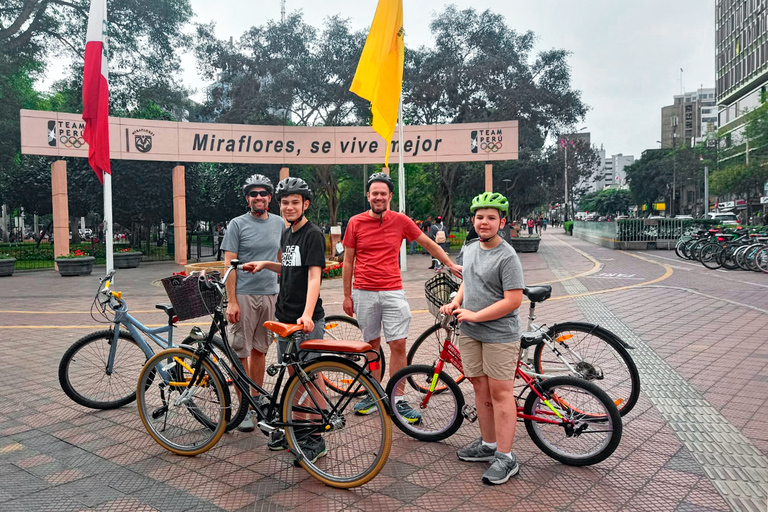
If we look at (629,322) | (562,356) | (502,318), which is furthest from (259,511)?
(629,322)

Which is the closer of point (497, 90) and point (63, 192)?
point (63, 192)

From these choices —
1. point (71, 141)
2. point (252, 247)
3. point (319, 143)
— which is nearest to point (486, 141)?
point (319, 143)

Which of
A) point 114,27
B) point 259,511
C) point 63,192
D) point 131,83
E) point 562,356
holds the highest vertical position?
point 114,27

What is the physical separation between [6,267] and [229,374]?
18.6 metres

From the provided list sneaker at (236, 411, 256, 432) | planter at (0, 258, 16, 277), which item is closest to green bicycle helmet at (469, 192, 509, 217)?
sneaker at (236, 411, 256, 432)

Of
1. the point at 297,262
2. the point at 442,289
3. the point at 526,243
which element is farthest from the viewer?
the point at 526,243

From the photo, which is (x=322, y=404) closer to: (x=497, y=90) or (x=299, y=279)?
(x=299, y=279)

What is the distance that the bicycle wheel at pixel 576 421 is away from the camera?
3578 mm

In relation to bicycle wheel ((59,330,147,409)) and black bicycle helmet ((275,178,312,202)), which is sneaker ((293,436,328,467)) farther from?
bicycle wheel ((59,330,147,409))

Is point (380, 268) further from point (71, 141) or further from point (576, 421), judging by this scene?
point (71, 141)

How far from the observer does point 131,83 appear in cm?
2808

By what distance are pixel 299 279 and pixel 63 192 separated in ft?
65.2

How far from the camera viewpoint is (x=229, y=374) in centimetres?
Answer: 384

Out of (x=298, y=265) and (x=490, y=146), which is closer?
(x=298, y=265)
